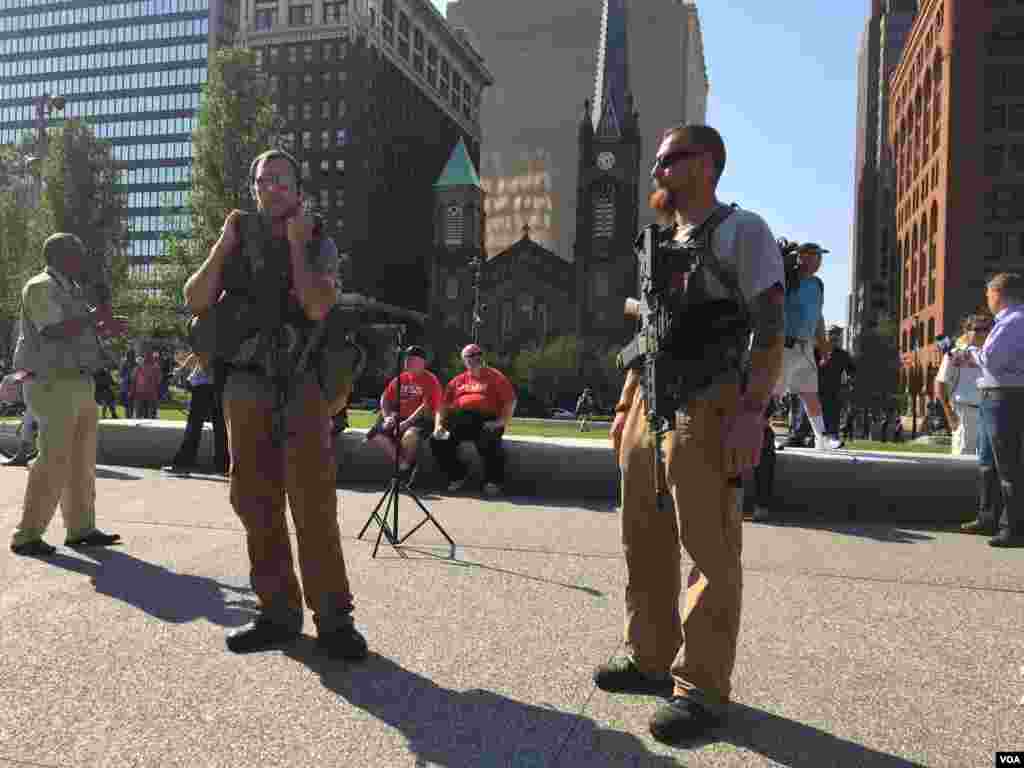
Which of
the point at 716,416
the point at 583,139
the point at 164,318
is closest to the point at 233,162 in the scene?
the point at 164,318

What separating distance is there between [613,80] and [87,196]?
55724mm

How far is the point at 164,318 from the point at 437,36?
3226 inches

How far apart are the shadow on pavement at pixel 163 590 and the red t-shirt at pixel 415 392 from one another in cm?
365

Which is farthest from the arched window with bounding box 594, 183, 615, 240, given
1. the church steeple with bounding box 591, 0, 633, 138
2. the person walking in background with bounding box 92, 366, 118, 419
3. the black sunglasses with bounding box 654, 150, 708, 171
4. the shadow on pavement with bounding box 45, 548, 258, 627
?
the black sunglasses with bounding box 654, 150, 708, 171

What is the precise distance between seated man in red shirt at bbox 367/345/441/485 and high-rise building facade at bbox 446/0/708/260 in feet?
438

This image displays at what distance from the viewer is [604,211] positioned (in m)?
83.0

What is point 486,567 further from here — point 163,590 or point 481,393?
point 481,393

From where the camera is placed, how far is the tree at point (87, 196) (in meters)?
50.8

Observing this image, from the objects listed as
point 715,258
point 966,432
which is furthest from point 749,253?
point 966,432

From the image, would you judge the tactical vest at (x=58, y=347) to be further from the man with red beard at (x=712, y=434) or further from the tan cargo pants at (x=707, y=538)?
the tan cargo pants at (x=707, y=538)

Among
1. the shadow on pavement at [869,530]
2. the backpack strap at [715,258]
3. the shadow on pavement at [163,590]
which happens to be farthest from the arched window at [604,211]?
the backpack strap at [715,258]

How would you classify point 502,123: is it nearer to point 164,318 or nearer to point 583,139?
point 583,139

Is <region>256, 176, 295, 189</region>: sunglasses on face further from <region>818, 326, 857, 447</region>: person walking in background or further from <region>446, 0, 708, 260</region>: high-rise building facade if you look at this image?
<region>446, 0, 708, 260</region>: high-rise building facade

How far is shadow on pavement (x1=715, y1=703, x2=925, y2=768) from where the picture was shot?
8.69 ft
